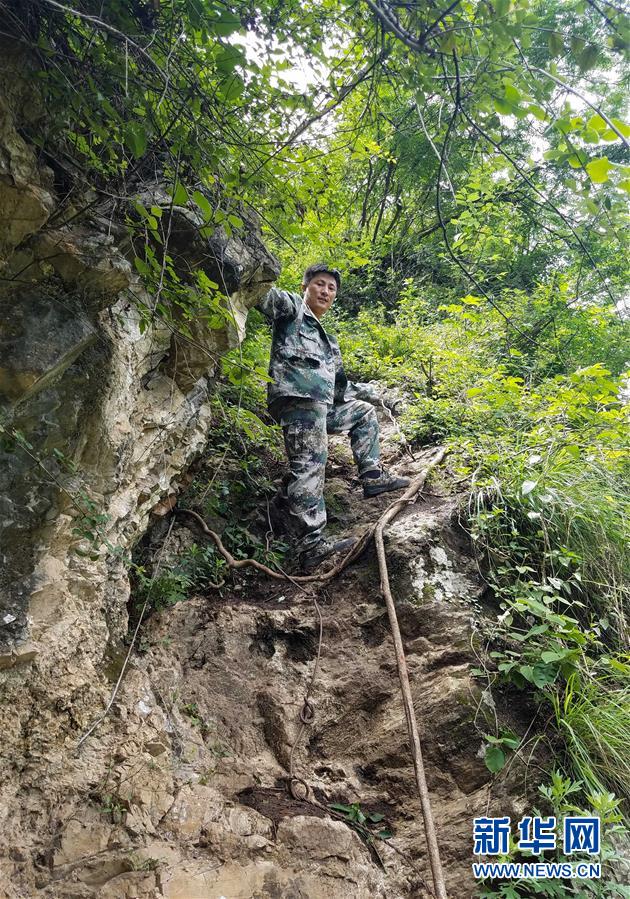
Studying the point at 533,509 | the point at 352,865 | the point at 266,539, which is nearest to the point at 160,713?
the point at 352,865

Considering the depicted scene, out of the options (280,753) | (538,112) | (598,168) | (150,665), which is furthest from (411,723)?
(538,112)

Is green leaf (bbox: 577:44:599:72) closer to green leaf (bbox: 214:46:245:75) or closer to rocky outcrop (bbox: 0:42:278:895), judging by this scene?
green leaf (bbox: 214:46:245:75)

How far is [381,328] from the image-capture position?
6.52 m

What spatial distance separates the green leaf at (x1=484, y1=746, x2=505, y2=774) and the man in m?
1.40

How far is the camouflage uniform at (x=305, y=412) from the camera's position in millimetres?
3510

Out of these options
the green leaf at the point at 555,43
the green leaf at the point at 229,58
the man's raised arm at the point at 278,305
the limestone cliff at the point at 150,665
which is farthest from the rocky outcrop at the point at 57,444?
the green leaf at the point at 555,43

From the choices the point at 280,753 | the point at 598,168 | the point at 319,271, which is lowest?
the point at 280,753

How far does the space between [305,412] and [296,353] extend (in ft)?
1.41

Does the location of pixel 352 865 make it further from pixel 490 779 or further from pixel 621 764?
pixel 621 764

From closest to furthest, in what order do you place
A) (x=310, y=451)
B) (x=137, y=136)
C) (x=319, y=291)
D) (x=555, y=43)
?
(x=555, y=43) → (x=137, y=136) → (x=310, y=451) → (x=319, y=291)

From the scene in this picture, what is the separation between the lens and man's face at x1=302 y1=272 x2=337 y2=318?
13.3 feet

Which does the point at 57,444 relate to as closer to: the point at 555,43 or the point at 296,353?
the point at 296,353

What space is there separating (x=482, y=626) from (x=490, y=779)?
656 mm

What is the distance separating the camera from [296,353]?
3.72m
